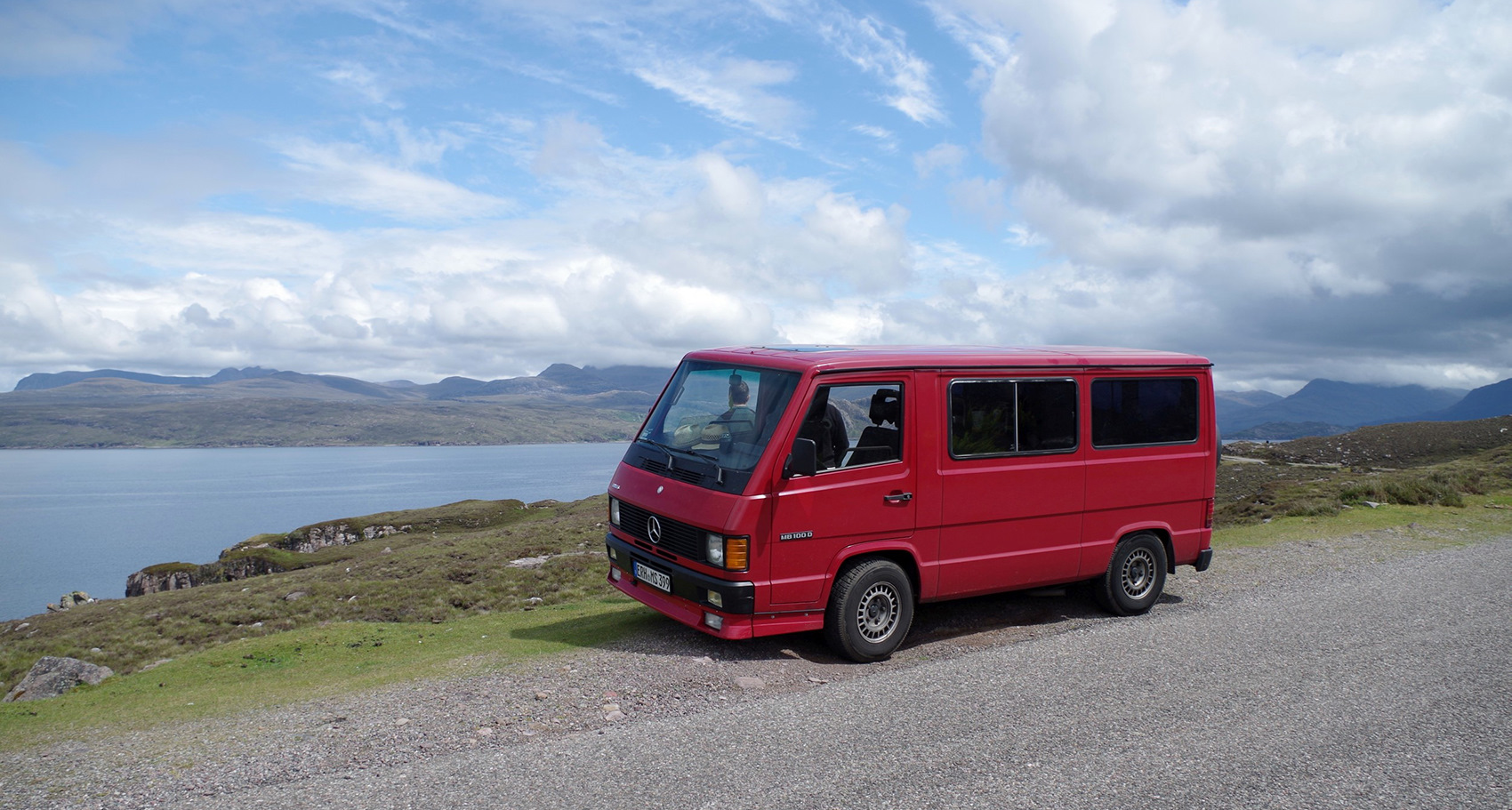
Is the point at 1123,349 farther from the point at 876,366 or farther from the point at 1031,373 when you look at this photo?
the point at 876,366

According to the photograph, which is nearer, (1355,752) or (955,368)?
(1355,752)

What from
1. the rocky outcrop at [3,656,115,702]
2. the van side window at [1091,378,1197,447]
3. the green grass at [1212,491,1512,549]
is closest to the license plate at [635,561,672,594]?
the van side window at [1091,378,1197,447]

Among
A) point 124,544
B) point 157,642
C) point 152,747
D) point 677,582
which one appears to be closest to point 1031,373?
point 677,582

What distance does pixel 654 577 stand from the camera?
8.55 metres

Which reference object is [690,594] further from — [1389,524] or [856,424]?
[1389,524]

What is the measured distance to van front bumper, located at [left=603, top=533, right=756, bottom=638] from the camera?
7543mm

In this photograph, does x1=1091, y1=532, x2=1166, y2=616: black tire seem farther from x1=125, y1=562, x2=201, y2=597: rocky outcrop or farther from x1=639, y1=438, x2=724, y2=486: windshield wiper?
x1=125, y1=562, x2=201, y2=597: rocky outcrop

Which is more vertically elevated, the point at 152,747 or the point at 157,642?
the point at 152,747

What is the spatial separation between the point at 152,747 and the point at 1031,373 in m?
8.52

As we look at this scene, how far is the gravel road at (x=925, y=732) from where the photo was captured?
5.05 m

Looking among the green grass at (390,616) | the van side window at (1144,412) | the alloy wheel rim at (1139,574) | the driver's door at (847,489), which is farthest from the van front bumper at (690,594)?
the alloy wheel rim at (1139,574)

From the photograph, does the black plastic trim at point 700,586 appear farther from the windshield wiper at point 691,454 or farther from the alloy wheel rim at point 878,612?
the alloy wheel rim at point 878,612

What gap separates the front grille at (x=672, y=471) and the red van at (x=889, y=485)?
0.08 feet

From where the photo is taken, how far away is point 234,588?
3403 centimetres
